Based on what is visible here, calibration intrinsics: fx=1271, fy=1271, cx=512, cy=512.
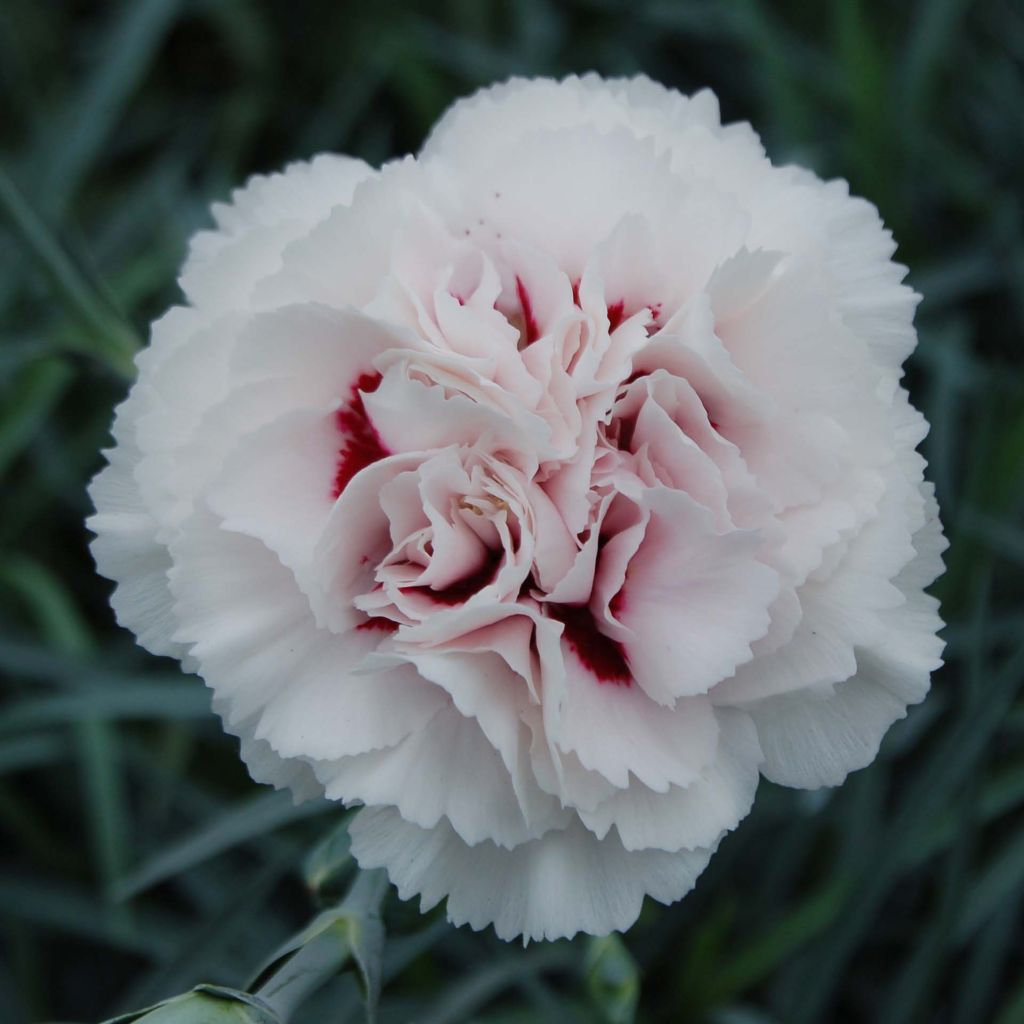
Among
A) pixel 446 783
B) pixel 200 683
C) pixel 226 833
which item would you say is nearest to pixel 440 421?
pixel 446 783

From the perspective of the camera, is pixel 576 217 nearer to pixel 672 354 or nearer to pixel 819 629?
pixel 672 354

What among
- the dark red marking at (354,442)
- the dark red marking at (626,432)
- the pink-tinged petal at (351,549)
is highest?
the dark red marking at (626,432)

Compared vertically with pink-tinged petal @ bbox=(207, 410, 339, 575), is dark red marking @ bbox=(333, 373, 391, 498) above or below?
above

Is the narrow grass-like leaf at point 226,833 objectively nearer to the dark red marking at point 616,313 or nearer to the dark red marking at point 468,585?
the dark red marking at point 468,585

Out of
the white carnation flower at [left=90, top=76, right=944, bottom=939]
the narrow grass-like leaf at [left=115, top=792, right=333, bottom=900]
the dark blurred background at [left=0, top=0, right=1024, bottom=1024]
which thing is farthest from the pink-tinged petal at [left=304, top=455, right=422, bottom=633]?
the narrow grass-like leaf at [left=115, top=792, right=333, bottom=900]

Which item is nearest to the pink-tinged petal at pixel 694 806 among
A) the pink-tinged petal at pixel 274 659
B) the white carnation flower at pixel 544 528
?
the white carnation flower at pixel 544 528

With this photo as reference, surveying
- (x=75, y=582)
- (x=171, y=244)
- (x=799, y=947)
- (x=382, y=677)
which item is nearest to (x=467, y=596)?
(x=382, y=677)

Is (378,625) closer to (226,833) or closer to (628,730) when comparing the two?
(628,730)

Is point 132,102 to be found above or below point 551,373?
below

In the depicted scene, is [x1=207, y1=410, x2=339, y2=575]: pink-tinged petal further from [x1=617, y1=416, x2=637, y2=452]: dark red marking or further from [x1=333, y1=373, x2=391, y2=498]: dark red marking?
[x1=617, y1=416, x2=637, y2=452]: dark red marking
